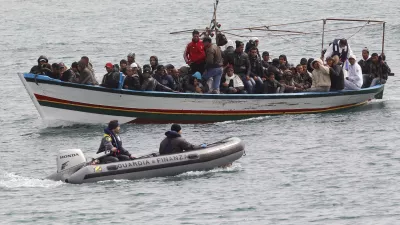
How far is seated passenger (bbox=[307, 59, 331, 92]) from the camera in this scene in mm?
35500

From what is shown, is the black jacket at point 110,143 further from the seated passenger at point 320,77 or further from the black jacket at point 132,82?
the seated passenger at point 320,77

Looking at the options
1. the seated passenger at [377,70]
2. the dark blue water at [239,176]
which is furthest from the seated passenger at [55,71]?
the seated passenger at [377,70]

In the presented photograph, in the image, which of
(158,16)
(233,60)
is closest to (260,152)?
(233,60)

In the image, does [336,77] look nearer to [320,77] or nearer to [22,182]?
[320,77]

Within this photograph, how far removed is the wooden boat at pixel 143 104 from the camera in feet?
113

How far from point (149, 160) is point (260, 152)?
5.45 metres

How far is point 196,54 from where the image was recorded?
34.8 metres

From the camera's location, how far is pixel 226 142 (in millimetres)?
28250

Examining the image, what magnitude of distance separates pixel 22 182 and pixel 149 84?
24.0ft

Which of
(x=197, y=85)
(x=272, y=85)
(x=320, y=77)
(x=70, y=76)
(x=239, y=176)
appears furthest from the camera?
(x=320, y=77)

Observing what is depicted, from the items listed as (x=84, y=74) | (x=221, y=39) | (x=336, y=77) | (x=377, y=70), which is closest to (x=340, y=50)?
(x=377, y=70)

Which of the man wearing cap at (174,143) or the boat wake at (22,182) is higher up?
the man wearing cap at (174,143)

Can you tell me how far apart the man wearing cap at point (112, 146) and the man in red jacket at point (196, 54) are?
314 inches

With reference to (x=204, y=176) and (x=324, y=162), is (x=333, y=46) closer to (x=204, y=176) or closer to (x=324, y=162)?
(x=324, y=162)
